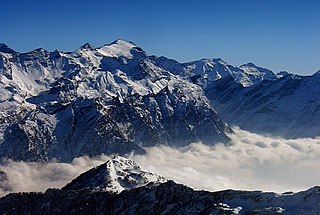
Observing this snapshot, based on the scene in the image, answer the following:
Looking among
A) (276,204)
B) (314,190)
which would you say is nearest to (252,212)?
(276,204)

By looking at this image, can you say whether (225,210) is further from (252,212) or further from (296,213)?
(296,213)

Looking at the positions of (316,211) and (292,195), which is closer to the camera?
(316,211)

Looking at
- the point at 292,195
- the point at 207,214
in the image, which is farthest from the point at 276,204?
the point at 207,214

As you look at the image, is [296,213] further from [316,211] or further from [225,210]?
[225,210]

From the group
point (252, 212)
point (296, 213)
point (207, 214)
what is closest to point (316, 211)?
point (296, 213)

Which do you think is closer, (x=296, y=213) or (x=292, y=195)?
(x=296, y=213)

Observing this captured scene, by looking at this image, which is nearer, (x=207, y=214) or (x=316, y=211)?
(x=316, y=211)

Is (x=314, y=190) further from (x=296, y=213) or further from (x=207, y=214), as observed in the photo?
(x=207, y=214)
